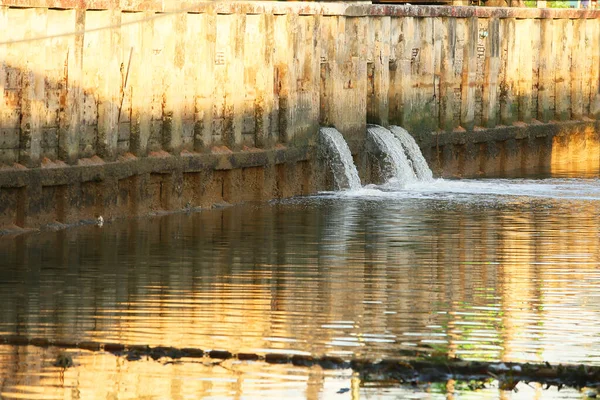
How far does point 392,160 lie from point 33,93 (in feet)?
31.2

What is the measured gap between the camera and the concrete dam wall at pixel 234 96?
2076 centimetres

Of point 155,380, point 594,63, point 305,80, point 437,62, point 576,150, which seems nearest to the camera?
point 155,380

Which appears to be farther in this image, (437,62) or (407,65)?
(437,62)

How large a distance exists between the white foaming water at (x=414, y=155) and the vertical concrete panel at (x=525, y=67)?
662 cm

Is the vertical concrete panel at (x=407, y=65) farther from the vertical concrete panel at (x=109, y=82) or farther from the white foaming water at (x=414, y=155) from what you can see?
the vertical concrete panel at (x=109, y=82)

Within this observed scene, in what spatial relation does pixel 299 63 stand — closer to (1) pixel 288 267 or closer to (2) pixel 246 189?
(2) pixel 246 189

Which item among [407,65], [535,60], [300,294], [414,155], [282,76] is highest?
[535,60]

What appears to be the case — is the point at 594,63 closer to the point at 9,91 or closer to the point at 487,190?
the point at 487,190

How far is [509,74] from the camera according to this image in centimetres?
3575

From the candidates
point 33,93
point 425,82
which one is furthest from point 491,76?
point 33,93

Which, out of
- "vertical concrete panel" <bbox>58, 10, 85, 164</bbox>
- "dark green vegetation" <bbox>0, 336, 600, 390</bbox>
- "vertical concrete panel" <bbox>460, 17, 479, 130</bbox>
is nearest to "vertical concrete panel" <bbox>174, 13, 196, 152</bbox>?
"vertical concrete panel" <bbox>58, 10, 85, 164</bbox>

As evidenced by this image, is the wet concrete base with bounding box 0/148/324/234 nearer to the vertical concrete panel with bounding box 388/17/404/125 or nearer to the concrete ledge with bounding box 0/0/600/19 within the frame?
the concrete ledge with bounding box 0/0/600/19

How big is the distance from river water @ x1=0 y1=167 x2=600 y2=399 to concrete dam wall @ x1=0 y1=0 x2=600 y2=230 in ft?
2.41

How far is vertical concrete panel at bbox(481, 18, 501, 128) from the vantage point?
113 ft
